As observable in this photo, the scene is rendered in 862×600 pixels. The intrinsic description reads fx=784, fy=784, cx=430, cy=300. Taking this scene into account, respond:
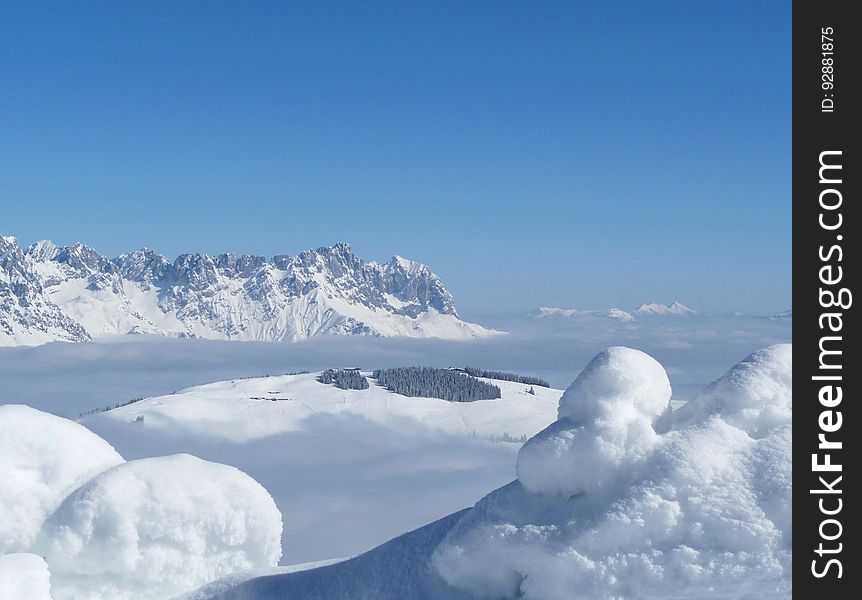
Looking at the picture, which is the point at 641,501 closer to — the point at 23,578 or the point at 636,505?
the point at 636,505

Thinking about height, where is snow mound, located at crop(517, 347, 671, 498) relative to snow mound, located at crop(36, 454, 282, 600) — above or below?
above

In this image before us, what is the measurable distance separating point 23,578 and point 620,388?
50.4ft

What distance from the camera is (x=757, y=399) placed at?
17.4m

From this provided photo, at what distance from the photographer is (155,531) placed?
23.8 meters

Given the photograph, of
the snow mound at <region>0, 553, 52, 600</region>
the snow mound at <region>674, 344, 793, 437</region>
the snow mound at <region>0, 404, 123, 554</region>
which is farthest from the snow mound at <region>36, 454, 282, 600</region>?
the snow mound at <region>674, 344, 793, 437</region>

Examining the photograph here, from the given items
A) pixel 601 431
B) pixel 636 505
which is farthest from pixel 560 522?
pixel 601 431
